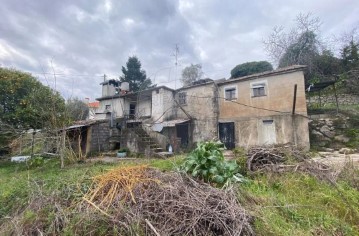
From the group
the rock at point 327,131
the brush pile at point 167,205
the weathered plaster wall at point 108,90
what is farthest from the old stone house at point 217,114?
the brush pile at point 167,205

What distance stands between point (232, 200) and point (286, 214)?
0.90 metres

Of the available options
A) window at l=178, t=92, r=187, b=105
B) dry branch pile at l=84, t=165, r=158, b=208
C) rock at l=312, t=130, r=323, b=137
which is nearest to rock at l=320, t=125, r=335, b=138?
rock at l=312, t=130, r=323, b=137

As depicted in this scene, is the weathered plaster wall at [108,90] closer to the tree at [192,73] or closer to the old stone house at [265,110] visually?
the tree at [192,73]

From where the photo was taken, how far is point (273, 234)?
2.54 meters

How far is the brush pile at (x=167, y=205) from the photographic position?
2.46m

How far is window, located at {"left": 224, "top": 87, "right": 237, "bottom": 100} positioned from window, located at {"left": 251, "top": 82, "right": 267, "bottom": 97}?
1266 millimetres

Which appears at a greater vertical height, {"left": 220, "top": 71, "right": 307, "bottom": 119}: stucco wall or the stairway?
{"left": 220, "top": 71, "right": 307, "bottom": 119}: stucco wall

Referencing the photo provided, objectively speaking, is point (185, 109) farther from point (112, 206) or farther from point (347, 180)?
point (112, 206)

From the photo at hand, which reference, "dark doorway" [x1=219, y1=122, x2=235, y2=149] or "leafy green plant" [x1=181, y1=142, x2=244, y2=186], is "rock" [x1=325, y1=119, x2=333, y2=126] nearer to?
"dark doorway" [x1=219, y1=122, x2=235, y2=149]

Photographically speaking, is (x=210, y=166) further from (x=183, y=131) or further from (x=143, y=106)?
(x=143, y=106)

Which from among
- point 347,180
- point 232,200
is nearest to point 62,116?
point 232,200

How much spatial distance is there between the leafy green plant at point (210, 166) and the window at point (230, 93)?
39.0 ft

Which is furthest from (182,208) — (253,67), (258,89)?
(253,67)

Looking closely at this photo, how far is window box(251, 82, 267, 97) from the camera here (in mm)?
14212
